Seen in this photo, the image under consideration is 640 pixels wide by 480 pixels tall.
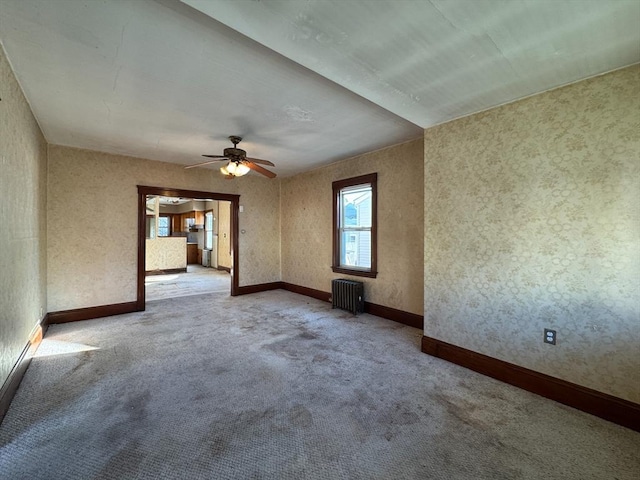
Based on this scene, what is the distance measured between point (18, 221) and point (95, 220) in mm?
2143

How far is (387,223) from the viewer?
432cm

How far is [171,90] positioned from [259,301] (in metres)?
3.90

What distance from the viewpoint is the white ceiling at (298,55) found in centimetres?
149

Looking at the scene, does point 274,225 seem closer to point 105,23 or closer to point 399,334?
point 399,334

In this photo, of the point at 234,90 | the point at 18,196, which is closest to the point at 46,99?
the point at 18,196

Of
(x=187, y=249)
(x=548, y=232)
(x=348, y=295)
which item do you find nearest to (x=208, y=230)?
(x=187, y=249)

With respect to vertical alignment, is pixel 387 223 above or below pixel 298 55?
below

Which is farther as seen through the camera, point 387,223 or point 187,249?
point 187,249

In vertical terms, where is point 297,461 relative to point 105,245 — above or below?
below

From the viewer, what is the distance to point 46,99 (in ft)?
8.80

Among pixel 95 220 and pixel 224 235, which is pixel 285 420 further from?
pixel 224 235

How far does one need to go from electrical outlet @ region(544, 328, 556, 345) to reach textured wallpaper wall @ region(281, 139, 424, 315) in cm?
167

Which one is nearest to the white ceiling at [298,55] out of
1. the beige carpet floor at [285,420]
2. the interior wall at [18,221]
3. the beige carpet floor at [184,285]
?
the interior wall at [18,221]

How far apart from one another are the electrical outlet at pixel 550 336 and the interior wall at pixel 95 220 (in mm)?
5618
